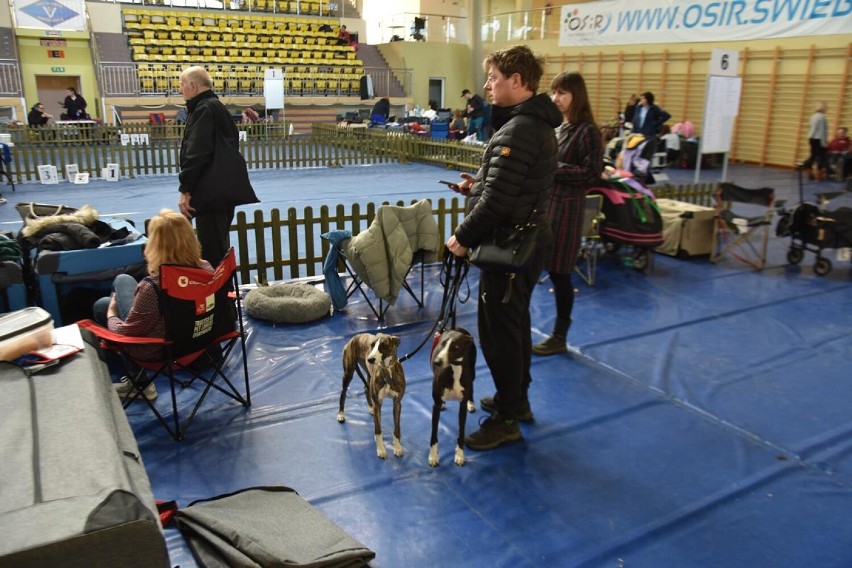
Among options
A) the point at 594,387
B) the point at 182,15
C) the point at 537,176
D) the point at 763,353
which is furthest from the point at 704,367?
the point at 182,15

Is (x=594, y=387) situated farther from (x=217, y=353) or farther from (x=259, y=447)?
(x=217, y=353)

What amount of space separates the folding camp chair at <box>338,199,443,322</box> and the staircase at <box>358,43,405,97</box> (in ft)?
68.1

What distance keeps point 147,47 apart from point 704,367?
21993 millimetres

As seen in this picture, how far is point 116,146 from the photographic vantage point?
13.5 meters

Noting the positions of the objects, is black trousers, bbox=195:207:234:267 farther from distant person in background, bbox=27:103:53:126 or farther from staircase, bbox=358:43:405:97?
staircase, bbox=358:43:405:97

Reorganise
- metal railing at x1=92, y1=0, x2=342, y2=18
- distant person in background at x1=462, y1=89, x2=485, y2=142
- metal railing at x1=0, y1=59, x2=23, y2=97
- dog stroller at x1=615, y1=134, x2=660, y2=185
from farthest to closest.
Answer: metal railing at x1=92, y1=0, x2=342, y2=18
metal railing at x1=0, y1=59, x2=23, y2=97
distant person in background at x1=462, y1=89, x2=485, y2=142
dog stroller at x1=615, y1=134, x2=660, y2=185

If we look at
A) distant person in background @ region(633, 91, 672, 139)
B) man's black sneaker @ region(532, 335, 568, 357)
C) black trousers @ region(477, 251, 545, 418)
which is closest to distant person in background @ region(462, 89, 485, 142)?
distant person in background @ region(633, 91, 672, 139)

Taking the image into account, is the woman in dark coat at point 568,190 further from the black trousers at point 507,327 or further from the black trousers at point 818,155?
the black trousers at point 818,155

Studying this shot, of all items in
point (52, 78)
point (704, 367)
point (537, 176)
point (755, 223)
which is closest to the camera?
point (537, 176)

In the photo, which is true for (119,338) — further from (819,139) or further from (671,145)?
(819,139)

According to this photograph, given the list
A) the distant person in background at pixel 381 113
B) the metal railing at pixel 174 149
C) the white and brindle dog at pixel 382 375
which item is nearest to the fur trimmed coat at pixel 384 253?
the white and brindle dog at pixel 382 375

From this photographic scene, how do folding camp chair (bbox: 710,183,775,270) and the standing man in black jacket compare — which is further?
folding camp chair (bbox: 710,183,775,270)

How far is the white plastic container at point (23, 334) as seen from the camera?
2.40 meters

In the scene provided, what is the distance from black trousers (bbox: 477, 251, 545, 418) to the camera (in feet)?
10.6
